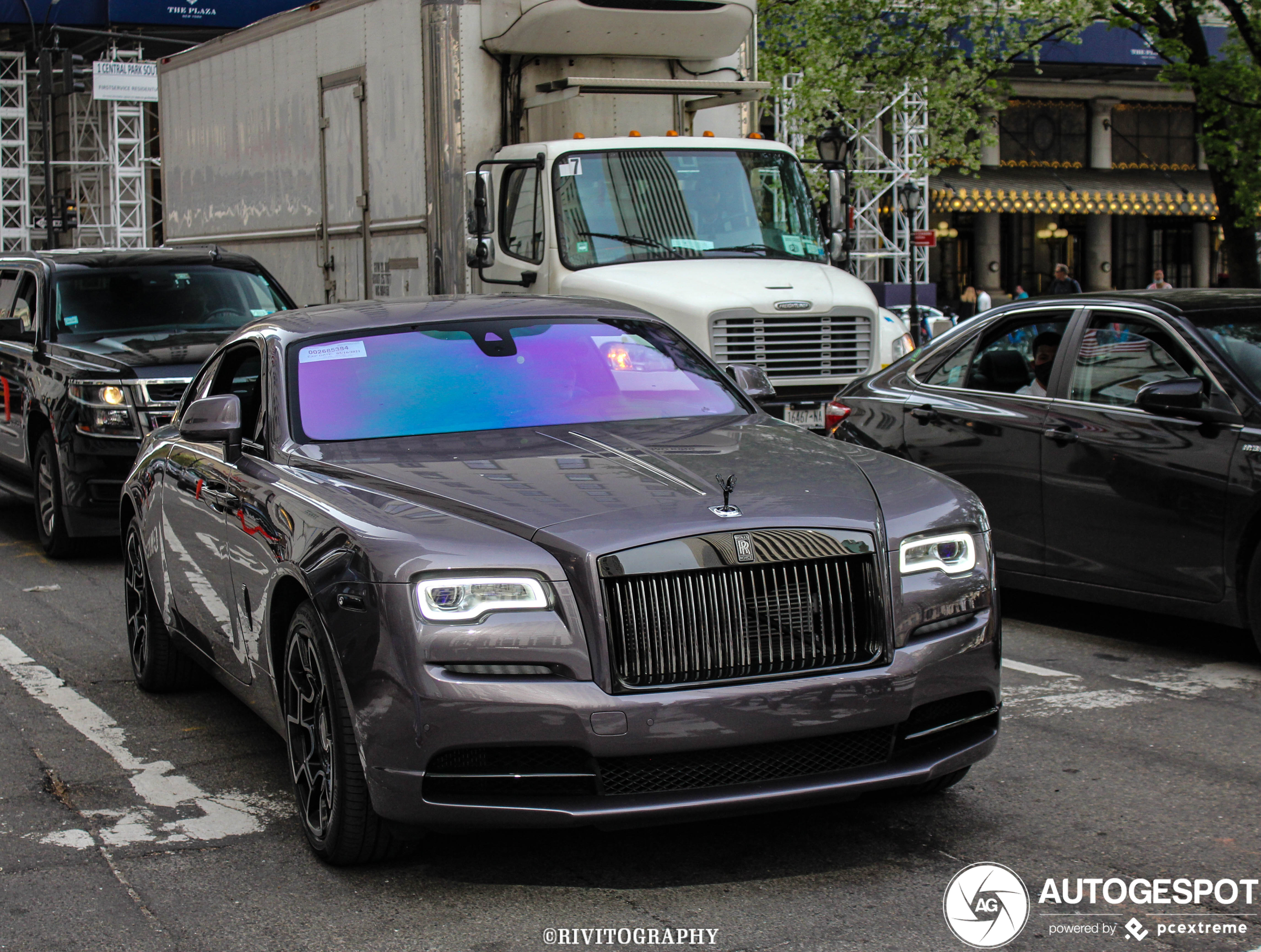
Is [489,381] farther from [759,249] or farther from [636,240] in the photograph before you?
[759,249]

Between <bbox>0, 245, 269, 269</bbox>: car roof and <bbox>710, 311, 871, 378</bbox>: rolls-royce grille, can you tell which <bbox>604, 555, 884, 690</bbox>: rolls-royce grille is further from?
<bbox>0, 245, 269, 269</bbox>: car roof

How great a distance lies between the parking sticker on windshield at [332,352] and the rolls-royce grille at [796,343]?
19.4 ft

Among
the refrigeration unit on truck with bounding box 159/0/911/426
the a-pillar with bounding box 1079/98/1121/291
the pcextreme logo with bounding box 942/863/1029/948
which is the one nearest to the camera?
the pcextreme logo with bounding box 942/863/1029/948

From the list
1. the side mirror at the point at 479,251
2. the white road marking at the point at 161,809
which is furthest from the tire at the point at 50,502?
the white road marking at the point at 161,809

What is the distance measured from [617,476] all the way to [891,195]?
39675mm

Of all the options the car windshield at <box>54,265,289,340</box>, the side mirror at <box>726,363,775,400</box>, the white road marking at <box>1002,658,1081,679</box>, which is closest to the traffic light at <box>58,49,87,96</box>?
the car windshield at <box>54,265,289,340</box>

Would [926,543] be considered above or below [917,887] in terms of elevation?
above

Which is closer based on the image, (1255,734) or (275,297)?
(1255,734)

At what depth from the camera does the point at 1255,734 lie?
5.89 metres

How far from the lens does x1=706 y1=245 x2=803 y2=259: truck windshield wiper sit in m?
12.4

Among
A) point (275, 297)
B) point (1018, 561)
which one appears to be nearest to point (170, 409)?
point (275, 297)

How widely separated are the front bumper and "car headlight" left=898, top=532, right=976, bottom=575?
238 mm

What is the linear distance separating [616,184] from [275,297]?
2.71 metres

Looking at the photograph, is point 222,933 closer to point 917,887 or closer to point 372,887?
point 372,887
